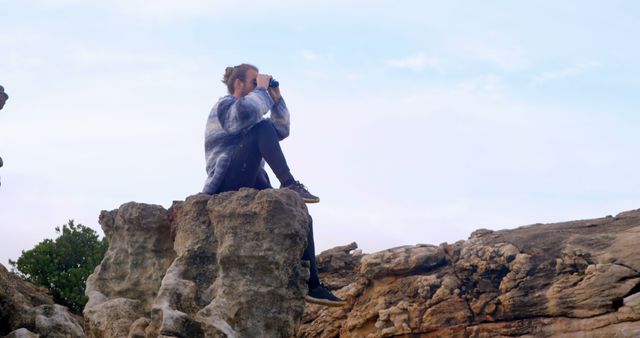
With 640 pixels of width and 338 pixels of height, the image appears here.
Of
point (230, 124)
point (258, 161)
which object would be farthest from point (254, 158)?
point (230, 124)

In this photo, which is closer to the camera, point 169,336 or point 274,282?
point 169,336

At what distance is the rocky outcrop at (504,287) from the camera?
536 inches

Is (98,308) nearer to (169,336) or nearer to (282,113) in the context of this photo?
(169,336)

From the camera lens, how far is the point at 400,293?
617 inches

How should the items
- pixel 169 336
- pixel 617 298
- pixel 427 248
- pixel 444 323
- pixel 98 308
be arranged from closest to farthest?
pixel 169 336
pixel 98 308
pixel 617 298
pixel 444 323
pixel 427 248

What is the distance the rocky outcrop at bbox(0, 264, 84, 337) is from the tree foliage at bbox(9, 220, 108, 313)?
13154mm

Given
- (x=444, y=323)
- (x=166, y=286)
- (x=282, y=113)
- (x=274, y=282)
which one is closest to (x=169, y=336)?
(x=166, y=286)

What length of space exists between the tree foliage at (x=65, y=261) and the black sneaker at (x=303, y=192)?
12895mm

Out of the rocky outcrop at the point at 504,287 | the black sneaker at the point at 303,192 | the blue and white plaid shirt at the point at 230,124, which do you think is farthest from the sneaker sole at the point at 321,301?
the rocky outcrop at the point at 504,287

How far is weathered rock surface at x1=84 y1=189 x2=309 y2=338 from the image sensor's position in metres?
7.95

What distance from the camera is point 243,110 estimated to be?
8922mm

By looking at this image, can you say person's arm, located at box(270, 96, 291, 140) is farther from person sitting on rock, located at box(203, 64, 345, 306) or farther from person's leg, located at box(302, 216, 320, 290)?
person's leg, located at box(302, 216, 320, 290)

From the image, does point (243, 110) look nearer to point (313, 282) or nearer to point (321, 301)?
point (313, 282)

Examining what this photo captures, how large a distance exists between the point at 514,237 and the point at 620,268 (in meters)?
2.03
